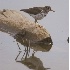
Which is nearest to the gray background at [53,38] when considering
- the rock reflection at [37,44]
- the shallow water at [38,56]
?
the shallow water at [38,56]

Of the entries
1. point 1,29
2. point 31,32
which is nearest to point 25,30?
point 31,32

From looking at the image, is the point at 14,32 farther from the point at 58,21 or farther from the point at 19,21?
the point at 58,21

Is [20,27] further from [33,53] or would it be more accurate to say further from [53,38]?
[33,53]

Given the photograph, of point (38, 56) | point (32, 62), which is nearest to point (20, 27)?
point (38, 56)

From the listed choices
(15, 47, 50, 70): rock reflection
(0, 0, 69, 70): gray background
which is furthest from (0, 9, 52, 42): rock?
(15, 47, 50, 70): rock reflection

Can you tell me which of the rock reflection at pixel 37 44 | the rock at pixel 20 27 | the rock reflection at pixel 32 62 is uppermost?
the rock at pixel 20 27

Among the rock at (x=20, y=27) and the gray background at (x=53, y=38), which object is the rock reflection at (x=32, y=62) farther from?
the rock at (x=20, y=27)

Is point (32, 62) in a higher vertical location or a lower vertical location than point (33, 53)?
lower

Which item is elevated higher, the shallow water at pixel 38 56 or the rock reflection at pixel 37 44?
the rock reflection at pixel 37 44

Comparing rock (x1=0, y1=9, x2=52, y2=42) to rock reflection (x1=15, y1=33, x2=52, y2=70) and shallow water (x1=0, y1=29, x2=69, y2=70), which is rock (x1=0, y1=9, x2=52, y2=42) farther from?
shallow water (x1=0, y1=29, x2=69, y2=70)
